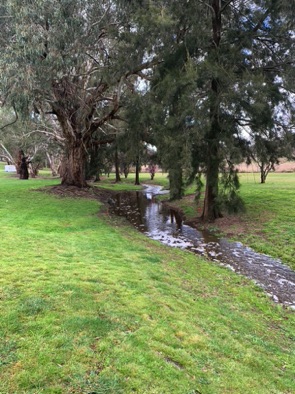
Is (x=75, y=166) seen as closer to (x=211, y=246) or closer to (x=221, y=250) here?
(x=211, y=246)

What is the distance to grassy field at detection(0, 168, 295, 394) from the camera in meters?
3.01

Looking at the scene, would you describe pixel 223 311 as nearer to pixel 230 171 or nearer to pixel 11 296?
pixel 11 296

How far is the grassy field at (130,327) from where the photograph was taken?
9.88ft

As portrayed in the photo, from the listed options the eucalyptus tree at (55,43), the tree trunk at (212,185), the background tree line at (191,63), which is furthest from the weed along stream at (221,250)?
the eucalyptus tree at (55,43)

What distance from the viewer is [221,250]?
10.2 metres

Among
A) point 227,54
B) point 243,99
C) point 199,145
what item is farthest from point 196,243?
point 227,54

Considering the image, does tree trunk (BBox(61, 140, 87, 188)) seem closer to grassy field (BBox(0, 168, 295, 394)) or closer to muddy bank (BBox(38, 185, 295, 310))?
muddy bank (BBox(38, 185, 295, 310))

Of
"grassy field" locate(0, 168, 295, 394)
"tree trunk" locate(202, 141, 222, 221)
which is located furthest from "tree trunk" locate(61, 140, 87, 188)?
"grassy field" locate(0, 168, 295, 394)

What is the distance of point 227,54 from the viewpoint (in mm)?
11586

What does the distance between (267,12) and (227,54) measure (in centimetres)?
206

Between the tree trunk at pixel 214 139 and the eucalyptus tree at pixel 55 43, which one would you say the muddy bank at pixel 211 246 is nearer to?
the tree trunk at pixel 214 139

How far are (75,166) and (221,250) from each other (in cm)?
1389

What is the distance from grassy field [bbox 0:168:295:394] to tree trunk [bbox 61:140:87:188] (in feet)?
44.1

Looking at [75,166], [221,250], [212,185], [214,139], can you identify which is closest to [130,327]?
[221,250]
